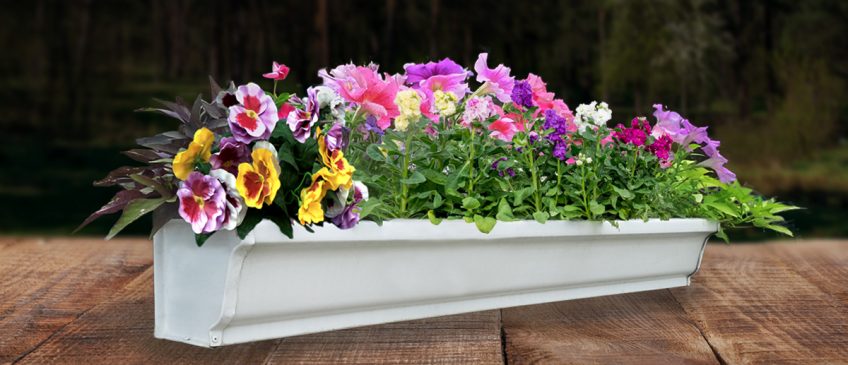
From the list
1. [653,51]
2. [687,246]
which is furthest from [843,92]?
[687,246]

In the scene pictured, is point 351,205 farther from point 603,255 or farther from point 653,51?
point 653,51

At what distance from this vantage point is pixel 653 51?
5.13 m

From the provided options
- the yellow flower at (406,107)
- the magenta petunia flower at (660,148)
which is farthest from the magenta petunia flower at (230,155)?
the magenta petunia flower at (660,148)

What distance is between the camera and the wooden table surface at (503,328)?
1.53 m

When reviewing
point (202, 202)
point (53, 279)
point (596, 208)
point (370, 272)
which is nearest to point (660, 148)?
point (596, 208)

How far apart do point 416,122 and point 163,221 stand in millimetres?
595

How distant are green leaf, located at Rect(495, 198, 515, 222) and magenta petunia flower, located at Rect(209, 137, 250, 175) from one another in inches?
24.2

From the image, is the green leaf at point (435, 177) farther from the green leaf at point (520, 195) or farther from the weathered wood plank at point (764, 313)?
the weathered wood plank at point (764, 313)

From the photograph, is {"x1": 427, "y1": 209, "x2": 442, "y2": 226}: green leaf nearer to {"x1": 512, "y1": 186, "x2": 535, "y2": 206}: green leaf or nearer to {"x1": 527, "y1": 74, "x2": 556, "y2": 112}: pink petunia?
{"x1": 512, "y1": 186, "x2": 535, "y2": 206}: green leaf

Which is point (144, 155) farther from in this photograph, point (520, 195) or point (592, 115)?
point (592, 115)

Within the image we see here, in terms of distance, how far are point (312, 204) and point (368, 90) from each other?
47 centimetres

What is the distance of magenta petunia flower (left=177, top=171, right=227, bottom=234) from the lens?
141cm

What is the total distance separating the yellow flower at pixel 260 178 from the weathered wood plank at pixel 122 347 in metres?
0.29

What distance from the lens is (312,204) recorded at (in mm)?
1519
